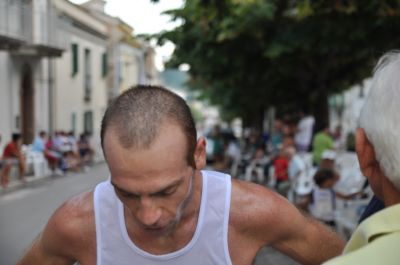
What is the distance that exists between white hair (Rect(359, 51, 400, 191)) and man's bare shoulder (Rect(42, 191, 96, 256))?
937mm

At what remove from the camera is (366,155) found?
1610 mm

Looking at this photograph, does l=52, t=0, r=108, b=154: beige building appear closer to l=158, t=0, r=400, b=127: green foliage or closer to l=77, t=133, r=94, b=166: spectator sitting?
l=77, t=133, r=94, b=166: spectator sitting

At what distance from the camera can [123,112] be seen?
1.86 m

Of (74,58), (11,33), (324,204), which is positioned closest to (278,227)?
(324,204)

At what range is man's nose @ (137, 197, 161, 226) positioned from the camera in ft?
5.81

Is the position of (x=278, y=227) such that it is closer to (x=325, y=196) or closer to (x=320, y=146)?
(x=325, y=196)

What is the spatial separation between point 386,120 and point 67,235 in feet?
3.62

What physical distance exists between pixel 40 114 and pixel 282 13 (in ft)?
47.9

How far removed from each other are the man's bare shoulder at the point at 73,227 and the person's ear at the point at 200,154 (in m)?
0.40

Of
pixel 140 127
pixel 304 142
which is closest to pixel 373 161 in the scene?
pixel 140 127

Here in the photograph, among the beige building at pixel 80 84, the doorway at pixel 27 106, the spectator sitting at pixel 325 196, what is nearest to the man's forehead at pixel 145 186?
the spectator sitting at pixel 325 196

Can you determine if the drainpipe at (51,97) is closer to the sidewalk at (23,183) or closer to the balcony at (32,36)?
the balcony at (32,36)

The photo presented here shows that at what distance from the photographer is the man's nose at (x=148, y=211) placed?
1.77 meters

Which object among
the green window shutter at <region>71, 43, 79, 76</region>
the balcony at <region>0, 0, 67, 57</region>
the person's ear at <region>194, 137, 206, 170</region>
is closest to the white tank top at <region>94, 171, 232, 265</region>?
the person's ear at <region>194, 137, 206, 170</region>
